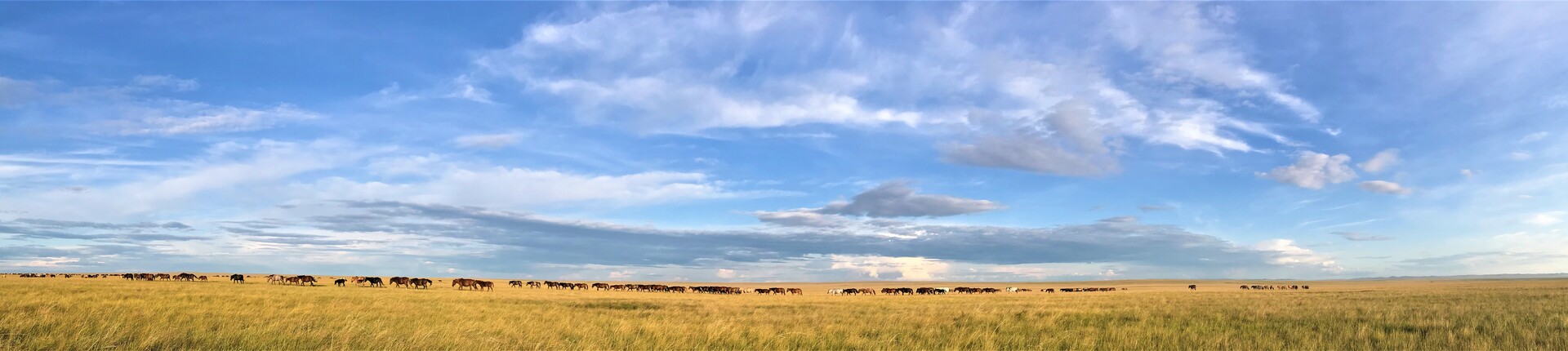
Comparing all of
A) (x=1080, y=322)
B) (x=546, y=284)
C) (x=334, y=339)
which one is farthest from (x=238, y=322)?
(x=546, y=284)

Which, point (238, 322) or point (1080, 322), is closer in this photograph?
point (238, 322)

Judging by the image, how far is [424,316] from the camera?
17203 mm

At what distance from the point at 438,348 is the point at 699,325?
20.5 feet

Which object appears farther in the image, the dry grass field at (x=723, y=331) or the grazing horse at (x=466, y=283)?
the grazing horse at (x=466, y=283)

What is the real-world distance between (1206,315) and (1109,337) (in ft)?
26.9

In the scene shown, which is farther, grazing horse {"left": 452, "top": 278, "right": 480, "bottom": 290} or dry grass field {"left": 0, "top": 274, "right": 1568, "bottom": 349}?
grazing horse {"left": 452, "top": 278, "right": 480, "bottom": 290}

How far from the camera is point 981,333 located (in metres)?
14.1

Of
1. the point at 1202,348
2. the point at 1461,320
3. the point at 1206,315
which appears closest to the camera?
the point at 1202,348

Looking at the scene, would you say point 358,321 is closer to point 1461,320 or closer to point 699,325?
point 699,325

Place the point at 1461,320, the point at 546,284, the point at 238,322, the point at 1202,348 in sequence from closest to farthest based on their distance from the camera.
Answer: the point at 1202,348 < the point at 238,322 < the point at 1461,320 < the point at 546,284

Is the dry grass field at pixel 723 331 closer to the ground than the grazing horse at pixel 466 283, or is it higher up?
higher up

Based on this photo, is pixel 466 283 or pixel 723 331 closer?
pixel 723 331

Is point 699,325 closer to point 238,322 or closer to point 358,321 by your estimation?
→ point 358,321

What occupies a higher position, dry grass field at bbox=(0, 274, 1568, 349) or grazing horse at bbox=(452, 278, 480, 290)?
dry grass field at bbox=(0, 274, 1568, 349)
